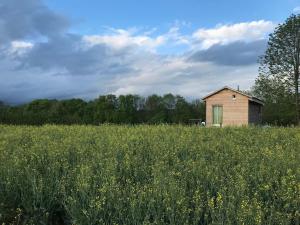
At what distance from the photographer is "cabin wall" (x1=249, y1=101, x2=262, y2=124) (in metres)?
41.0

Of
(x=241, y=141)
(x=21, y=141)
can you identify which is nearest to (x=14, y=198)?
(x=21, y=141)

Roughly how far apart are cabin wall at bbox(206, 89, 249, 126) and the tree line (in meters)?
3.90

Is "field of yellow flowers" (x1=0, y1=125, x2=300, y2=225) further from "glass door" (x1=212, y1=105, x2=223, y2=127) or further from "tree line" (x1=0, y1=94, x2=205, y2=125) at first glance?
"glass door" (x1=212, y1=105, x2=223, y2=127)

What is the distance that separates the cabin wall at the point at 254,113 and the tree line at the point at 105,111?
6305mm

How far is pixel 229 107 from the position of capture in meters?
40.5

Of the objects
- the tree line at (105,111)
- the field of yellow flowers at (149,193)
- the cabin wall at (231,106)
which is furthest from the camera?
the cabin wall at (231,106)

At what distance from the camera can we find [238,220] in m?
5.42

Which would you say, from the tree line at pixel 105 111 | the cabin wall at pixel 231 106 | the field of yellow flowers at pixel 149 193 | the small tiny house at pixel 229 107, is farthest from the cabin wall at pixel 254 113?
the field of yellow flowers at pixel 149 193

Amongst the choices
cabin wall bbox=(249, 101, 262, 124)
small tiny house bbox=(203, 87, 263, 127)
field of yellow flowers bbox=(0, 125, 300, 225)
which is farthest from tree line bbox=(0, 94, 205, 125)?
field of yellow flowers bbox=(0, 125, 300, 225)

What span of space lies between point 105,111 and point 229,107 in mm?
11554

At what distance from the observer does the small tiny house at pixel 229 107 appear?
40000 mm

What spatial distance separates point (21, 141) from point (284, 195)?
30.2ft

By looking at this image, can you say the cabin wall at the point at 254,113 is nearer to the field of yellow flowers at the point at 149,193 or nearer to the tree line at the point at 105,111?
the tree line at the point at 105,111

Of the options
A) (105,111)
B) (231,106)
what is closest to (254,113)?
(231,106)
